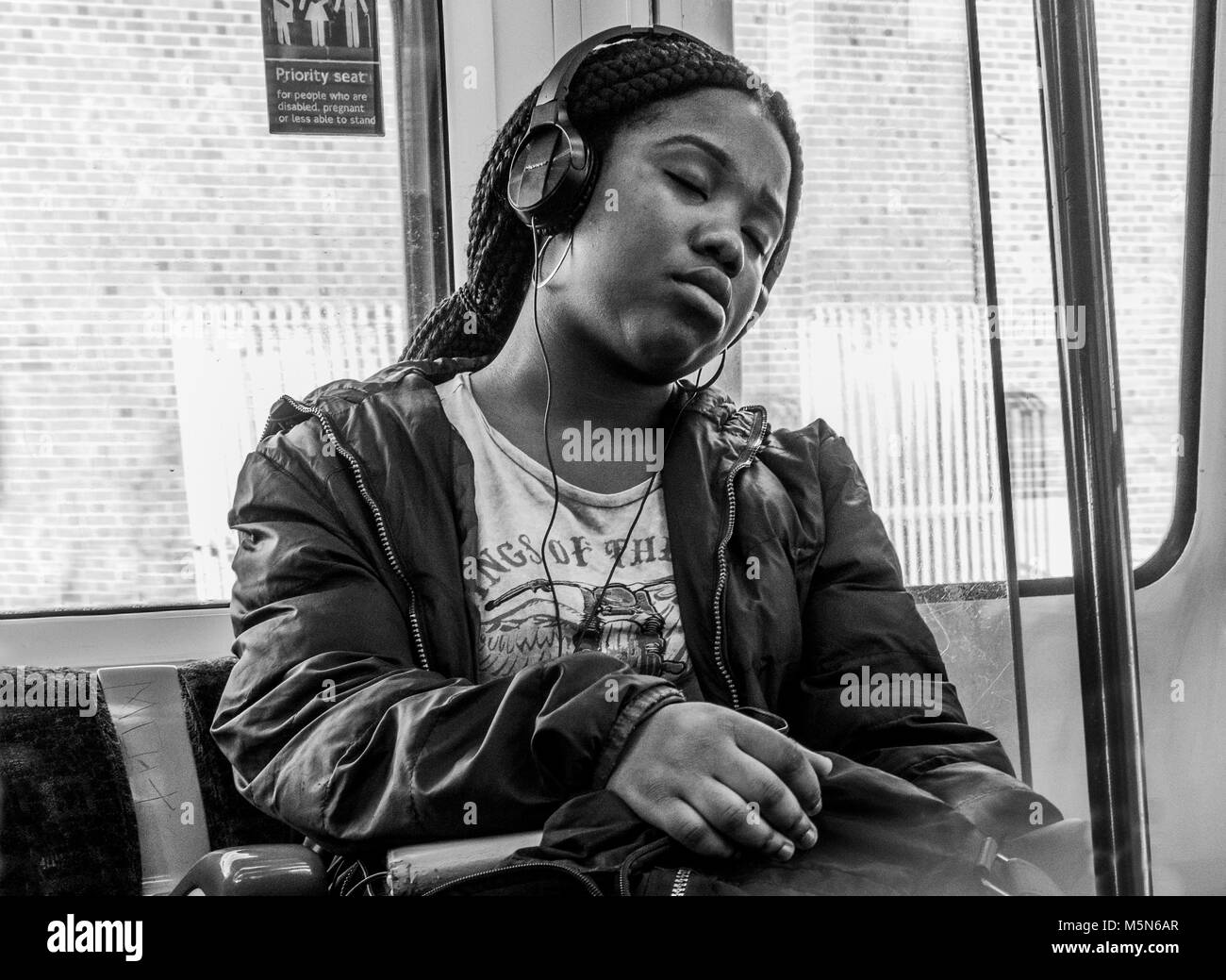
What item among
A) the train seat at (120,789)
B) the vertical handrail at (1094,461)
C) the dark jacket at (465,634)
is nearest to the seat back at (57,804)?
the train seat at (120,789)

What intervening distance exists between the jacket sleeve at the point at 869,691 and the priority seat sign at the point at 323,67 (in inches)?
23.0

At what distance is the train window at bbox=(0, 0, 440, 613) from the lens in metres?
1.01

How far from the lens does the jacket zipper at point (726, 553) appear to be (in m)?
0.95

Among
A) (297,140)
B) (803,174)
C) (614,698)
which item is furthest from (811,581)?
(297,140)

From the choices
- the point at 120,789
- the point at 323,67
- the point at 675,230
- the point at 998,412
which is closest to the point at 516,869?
the point at 120,789

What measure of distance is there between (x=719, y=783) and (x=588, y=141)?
0.57 metres

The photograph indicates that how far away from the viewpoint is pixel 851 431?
111 cm

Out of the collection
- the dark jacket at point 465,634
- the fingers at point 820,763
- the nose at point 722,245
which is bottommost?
the fingers at point 820,763

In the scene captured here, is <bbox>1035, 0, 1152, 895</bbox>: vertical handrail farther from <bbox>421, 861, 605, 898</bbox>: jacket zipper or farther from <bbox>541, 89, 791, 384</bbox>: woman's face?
<bbox>421, 861, 605, 898</bbox>: jacket zipper

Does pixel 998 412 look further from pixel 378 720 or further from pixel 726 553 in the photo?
pixel 378 720

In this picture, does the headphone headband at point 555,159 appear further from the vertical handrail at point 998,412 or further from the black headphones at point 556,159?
the vertical handrail at point 998,412

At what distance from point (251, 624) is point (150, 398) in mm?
297

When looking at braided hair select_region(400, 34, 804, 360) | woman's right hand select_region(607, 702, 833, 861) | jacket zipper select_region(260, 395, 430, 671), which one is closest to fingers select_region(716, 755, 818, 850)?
woman's right hand select_region(607, 702, 833, 861)

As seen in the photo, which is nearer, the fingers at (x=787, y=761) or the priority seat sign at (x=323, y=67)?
the fingers at (x=787, y=761)
